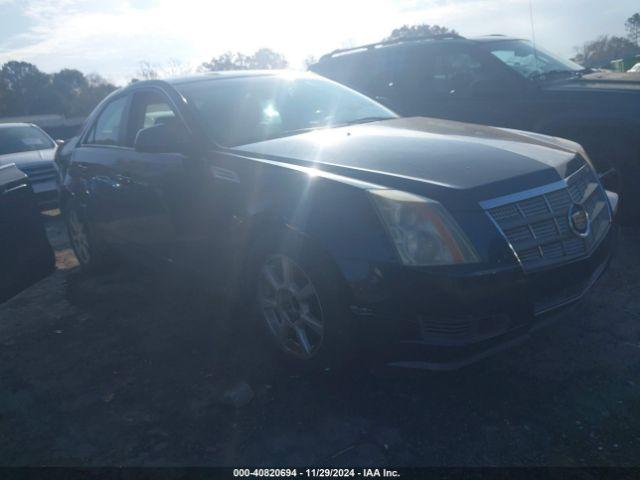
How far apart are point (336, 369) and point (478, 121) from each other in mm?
3938

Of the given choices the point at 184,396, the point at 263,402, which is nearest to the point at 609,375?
the point at 263,402

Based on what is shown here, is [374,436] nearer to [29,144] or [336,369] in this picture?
[336,369]

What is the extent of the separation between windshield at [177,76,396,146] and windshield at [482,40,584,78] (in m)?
2.07

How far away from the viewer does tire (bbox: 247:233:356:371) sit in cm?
270

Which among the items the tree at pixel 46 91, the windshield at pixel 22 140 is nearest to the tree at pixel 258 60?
the tree at pixel 46 91

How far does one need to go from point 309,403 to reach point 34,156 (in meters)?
8.92

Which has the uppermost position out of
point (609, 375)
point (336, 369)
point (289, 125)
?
point (289, 125)

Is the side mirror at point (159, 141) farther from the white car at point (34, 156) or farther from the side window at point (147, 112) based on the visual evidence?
the white car at point (34, 156)

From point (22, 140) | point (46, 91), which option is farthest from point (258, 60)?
point (22, 140)

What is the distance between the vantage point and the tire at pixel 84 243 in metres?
5.30

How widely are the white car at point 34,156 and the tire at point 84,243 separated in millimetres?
3488

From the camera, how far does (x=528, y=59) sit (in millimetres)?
6004

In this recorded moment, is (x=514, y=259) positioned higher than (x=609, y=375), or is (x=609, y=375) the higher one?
(x=514, y=259)

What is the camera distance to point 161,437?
2803 millimetres
